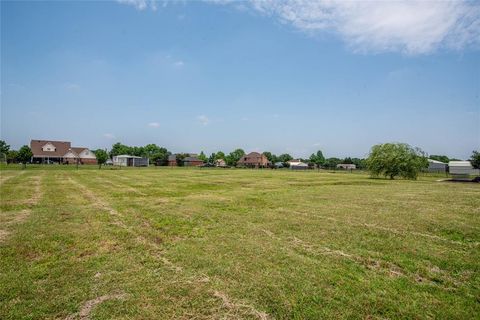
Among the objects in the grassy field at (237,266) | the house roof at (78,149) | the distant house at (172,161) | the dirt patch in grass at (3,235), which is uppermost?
the house roof at (78,149)

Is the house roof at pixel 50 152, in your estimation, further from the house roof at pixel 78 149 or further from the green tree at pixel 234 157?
the green tree at pixel 234 157

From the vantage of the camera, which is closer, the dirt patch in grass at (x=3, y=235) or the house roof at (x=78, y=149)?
the dirt patch in grass at (x=3, y=235)

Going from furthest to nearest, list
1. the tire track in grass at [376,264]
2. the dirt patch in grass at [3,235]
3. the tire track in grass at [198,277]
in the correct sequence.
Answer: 1. the dirt patch in grass at [3,235]
2. the tire track in grass at [376,264]
3. the tire track in grass at [198,277]

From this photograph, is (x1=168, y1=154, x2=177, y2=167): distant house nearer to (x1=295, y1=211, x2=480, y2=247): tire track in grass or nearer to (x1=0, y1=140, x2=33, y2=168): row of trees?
(x1=0, y1=140, x2=33, y2=168): row of trees

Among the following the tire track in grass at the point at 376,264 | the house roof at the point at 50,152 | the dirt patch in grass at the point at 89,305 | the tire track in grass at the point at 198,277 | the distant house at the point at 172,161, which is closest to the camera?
the dirt patch in grass at the point at 89,305

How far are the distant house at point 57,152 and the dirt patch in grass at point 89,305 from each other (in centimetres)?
9018

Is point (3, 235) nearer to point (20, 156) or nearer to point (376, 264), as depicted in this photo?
point (376, 264)

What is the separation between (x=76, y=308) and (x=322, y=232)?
20.6 feet

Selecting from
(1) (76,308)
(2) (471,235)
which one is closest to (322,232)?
(2) (471,235)

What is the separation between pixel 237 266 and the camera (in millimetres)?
5531

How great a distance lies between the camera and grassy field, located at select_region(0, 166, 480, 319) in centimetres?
406

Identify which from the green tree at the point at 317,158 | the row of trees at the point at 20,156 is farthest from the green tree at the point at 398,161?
the green tree at the point at 317,158

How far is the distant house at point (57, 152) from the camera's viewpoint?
80.8 m

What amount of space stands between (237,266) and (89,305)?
8.57 feet
